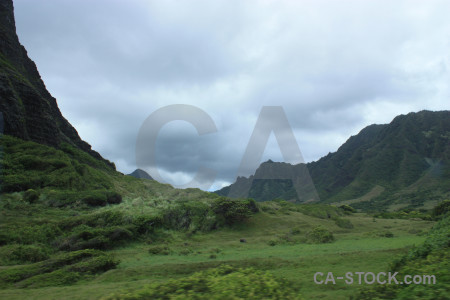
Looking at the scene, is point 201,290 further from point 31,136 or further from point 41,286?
point 31,136

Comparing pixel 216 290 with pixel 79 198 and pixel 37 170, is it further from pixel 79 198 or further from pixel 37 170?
pixel 37 170

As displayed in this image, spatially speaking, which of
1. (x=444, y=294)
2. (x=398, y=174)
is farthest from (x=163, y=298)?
(x=398, y=174)

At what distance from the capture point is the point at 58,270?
1304 centimetres

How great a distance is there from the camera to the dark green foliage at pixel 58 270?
12172mm

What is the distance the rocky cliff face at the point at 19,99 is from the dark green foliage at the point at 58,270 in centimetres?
4329

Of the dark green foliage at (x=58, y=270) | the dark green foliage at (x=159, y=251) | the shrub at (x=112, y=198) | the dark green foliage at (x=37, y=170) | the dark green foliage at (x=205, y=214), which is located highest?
the dark green foliage at (x=37, y=170)

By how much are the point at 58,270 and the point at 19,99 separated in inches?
2017

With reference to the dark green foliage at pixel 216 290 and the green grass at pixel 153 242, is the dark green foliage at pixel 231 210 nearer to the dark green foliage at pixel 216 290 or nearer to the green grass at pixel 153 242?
the green grass at pixel 153 242

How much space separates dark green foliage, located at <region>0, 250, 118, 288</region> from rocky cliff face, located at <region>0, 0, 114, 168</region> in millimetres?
43292

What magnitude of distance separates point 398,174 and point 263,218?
16023cm

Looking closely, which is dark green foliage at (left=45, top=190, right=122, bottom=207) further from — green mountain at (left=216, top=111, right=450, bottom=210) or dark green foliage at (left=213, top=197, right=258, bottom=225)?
green mountain at (left=216, top=111, right=450, bottom=210)

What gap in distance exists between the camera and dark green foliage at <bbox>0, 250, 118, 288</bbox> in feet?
39.9

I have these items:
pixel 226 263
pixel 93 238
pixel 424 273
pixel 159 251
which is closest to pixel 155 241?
pixel 159 251

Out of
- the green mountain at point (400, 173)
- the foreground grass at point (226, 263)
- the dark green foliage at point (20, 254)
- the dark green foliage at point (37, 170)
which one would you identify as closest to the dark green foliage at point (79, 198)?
the dark green foliage at point (37, 170)
